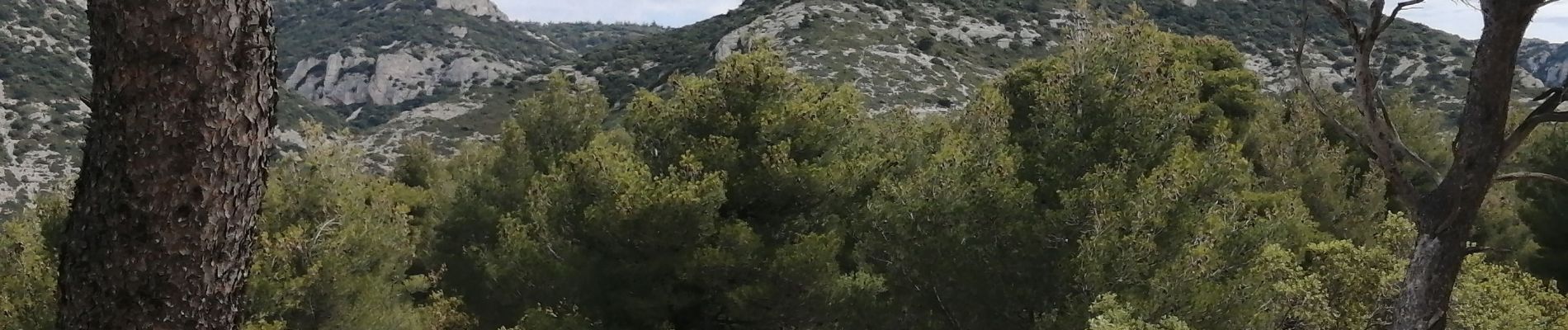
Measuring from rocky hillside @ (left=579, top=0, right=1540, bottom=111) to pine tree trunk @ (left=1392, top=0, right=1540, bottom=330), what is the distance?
49.9 meters

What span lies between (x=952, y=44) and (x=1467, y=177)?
7305cm

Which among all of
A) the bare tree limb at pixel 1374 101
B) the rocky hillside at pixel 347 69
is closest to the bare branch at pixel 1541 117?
the bare tree limb at pixel 1374 101

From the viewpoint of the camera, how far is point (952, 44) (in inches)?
3017

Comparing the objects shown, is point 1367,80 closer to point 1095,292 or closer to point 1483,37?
point 1483,37

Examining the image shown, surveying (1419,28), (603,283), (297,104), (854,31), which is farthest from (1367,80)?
(297,104)

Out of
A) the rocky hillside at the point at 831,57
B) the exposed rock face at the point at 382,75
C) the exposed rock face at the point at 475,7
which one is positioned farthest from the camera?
the exposed rock face at the point at 475,7

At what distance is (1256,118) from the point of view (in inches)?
832

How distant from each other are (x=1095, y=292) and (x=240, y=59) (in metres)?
9.00

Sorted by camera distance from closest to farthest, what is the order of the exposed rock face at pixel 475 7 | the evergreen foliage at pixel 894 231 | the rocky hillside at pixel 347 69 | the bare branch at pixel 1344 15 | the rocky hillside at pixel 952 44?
the bare branch at pixel 1344 15 → the evergreen foliage at pixel 894 231 → the rocky hillside at pixel 952 44 → the rocky hillside at pixel 347 69 → the exposed rock face at pixel 475 7

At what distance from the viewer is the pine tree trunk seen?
16.7ft

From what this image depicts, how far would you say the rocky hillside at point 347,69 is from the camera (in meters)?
70.5

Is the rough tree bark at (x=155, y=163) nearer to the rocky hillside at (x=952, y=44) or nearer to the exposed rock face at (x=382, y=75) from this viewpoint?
the rocky hillside at (x=952, y=44)

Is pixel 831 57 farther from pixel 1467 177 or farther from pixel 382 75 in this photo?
pixel 382 75

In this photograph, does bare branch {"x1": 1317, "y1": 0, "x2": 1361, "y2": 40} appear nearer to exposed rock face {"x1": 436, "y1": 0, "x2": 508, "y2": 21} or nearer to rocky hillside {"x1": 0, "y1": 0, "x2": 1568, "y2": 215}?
rocky hillside {"x1": 0, "y1": 0, "x2": 1568, "y2": 215}
